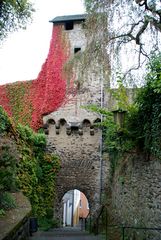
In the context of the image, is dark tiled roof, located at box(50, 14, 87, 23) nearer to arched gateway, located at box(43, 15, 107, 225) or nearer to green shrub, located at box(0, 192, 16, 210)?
arched gateway, located at box(43, 15, 107, 225)

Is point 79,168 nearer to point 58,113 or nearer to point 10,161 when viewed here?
point 58,113

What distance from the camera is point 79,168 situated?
14719 millimetres

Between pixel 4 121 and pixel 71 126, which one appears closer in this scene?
pixel 4 121

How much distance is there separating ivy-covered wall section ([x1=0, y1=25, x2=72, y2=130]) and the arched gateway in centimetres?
45

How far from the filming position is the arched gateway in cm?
1447

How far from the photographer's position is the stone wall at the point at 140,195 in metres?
6.38

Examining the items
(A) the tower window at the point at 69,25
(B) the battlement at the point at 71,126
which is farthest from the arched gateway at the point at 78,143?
(A) the tower window at the point at 69,25

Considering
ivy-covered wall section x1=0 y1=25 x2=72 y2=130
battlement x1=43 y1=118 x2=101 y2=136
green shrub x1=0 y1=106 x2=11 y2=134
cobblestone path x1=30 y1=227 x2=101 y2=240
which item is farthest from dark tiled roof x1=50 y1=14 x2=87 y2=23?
cobblestone path x1=30 y1=227 x2=101 y2=240

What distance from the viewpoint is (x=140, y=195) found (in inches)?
292

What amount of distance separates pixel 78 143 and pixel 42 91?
11.0 ft

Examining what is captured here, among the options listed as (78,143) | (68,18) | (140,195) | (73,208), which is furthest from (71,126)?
(73,208)

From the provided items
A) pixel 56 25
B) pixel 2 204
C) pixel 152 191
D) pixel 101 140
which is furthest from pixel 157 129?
pixel 56 25

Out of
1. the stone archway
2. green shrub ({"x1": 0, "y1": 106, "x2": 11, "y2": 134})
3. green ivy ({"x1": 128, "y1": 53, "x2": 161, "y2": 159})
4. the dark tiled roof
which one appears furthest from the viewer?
the stone archway

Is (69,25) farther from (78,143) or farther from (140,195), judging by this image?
(140,195)
